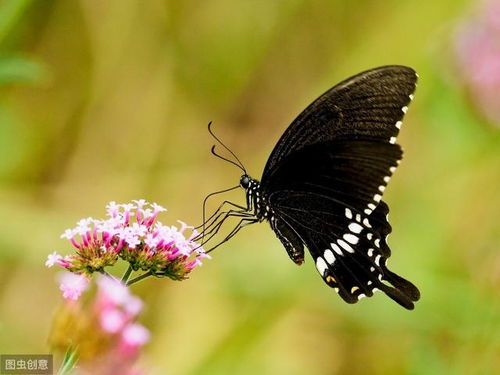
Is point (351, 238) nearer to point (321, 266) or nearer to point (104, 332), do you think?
point (321, 266)

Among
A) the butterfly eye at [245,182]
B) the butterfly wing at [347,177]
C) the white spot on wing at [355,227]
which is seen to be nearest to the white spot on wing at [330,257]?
the butterfly wing at [347,177]

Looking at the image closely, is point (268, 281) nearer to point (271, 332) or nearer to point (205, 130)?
point (271, 332)

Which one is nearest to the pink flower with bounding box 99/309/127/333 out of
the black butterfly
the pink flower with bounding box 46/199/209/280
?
the pink flower with bounding box 46/199/209/280

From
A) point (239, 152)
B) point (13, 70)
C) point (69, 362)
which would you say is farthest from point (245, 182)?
point (239, 152)

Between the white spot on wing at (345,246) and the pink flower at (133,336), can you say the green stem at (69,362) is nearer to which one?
the pink flower at (133,336)

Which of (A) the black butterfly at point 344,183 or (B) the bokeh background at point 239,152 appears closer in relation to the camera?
(A) the black butterfly at point 344,183

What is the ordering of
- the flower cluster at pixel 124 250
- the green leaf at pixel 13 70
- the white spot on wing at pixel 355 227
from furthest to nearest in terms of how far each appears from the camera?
1. the white spot on wing at pixel 355 227
2. the green leaf at pixel 13 70
3. the flower cluster at pixel 124 250
